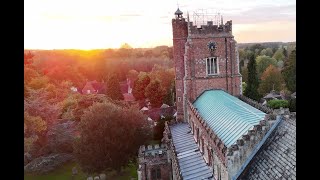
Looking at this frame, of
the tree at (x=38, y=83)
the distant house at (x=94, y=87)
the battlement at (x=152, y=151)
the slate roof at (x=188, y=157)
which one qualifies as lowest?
the battlement at (x=152, y=151)

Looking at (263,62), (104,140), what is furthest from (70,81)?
(263,62)

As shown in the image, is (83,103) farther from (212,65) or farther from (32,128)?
(212,65)

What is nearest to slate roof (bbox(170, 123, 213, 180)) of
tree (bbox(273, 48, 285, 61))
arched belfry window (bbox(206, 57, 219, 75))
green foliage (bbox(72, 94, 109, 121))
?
arched belfry window (bbox(206, 57, 219, 75))


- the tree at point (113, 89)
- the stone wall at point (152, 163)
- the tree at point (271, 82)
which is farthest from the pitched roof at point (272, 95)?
the stone wall at point (152, 163)

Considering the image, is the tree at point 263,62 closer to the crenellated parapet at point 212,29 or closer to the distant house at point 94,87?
the distant house at point 94,87

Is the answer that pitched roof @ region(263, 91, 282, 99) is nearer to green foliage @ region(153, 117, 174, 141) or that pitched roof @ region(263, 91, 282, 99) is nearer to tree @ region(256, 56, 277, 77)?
tree @ region(256, 56, 277, 77)
